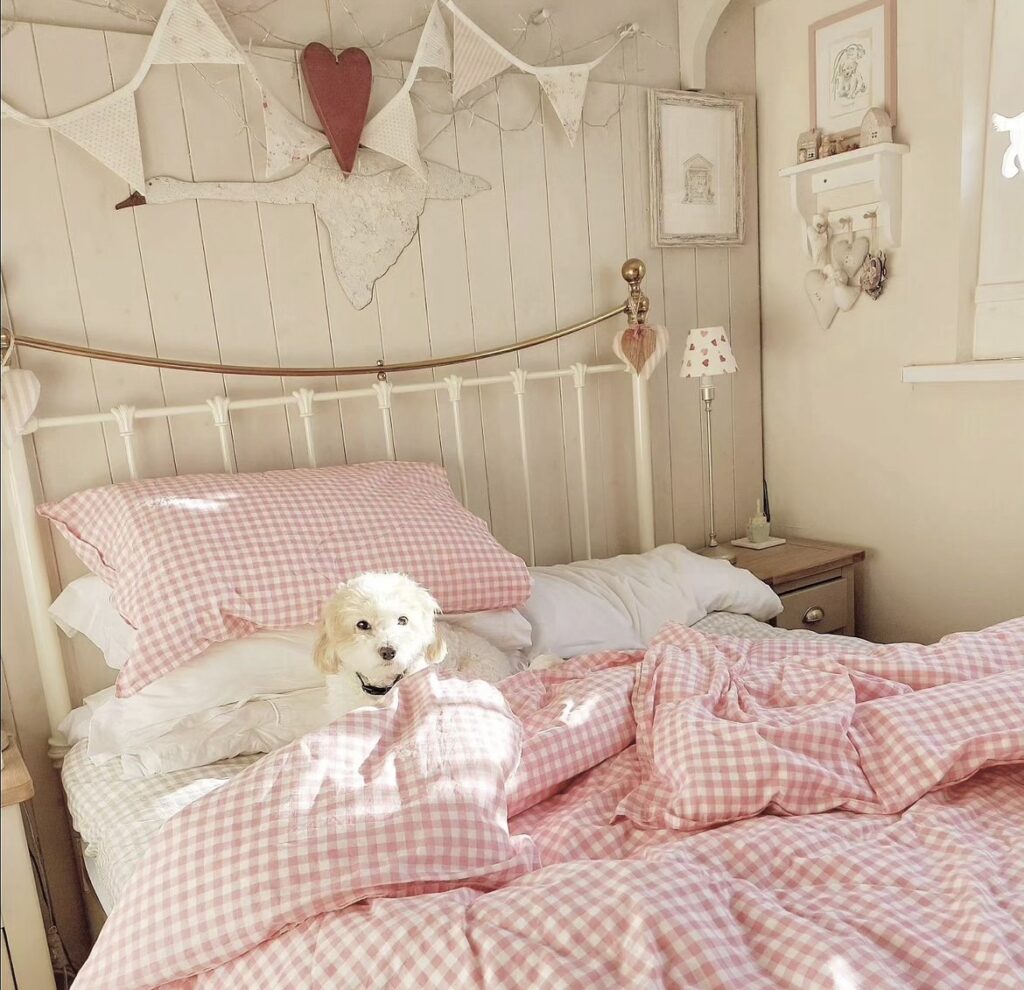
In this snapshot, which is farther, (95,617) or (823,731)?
(95,617)

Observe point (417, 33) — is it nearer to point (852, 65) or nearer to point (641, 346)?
point (641, 346)

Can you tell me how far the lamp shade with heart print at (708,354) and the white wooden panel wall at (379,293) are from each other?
6.4 inches

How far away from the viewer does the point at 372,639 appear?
1.33 m

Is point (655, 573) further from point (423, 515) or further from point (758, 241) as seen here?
point (758, 241)

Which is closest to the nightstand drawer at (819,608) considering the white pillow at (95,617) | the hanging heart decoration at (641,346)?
the hanging heart decoration at (641,346)

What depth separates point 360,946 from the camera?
83 centimetres

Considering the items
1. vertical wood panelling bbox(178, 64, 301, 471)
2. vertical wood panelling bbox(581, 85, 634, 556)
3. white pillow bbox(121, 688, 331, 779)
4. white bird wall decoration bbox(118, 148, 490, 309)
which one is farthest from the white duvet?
white bird wall decoration bbox(118, 148, 490, 309)

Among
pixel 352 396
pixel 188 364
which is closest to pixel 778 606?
pixel 352 396

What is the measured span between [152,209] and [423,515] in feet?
2.65

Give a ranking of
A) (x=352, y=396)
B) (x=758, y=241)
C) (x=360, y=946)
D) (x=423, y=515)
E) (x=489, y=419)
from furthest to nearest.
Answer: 1. (x=758, y=241)
2. (x=489, y=419)
3. (x=352, y=396)
4. (x=423, y=515)
5. (x=360, y=946)

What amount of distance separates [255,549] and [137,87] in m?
0.91

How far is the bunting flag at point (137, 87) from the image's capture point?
1635 millimetres

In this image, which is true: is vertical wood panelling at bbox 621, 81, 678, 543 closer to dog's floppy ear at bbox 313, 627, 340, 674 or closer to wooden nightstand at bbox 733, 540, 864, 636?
wooden nightstand at bbox 733, 540, 864, 636

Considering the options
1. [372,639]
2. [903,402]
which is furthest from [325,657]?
[903,402]
